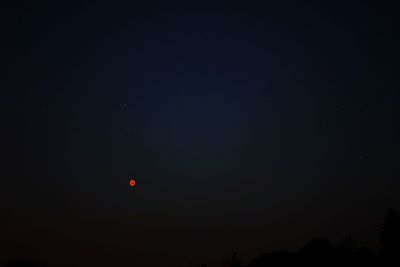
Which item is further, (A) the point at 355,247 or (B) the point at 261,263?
(B) the point at 261,263

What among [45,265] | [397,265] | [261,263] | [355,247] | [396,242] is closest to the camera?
[397,265]

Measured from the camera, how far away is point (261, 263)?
271 ft

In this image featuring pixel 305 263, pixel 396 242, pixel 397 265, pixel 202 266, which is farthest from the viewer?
pixel 202 266

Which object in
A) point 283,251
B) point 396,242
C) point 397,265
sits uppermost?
point 283,251

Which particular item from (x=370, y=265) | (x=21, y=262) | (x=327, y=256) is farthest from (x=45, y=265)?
(x=370, y=265)

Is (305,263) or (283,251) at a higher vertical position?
(283,251)

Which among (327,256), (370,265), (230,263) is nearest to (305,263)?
(327,256)

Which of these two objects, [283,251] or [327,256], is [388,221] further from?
[283,251]

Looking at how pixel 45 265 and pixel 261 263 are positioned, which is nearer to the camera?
pixel 261 263

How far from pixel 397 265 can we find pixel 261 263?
30.8m

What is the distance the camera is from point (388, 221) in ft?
214

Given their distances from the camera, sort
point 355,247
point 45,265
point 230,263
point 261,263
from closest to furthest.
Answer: point 355,247, point 261,263, point 45,265, point 230,263

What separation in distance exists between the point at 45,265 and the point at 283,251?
45.9 metres

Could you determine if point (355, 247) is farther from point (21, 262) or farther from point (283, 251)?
point (21, 262)
